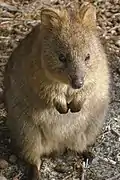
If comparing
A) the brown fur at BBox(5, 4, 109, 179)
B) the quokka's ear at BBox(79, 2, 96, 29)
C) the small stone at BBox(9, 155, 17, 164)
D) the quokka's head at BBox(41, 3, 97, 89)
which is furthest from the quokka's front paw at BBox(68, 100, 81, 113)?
the small stone at BBox(9, 155, 17, 164)

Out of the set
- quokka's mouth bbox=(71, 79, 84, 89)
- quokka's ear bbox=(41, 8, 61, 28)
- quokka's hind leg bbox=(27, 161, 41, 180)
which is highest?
quokka's ear bbox=(41, 8, 61, 28)

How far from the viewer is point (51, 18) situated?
420 cm

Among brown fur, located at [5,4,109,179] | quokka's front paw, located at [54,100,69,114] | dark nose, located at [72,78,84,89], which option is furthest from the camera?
quokka's front paw, located at [54,100,69,114]

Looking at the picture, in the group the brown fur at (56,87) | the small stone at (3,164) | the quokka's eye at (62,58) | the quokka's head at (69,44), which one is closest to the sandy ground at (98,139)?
the small stone at (3,164)

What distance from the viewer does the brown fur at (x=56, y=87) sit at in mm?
4137

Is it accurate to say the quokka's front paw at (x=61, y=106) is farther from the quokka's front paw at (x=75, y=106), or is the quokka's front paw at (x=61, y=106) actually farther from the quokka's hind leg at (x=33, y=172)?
the quokka's hind leg at (x=33, y=172)

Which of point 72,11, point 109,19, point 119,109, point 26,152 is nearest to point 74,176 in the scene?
point 26,152

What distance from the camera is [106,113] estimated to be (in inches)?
194

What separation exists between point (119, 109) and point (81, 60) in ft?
4.33

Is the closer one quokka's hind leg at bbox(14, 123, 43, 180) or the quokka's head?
the quokka's head

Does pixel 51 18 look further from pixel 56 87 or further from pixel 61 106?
pixel 61 106

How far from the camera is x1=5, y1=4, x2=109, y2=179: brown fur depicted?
414cm

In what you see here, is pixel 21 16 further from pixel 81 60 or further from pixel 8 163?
pixel 81 60

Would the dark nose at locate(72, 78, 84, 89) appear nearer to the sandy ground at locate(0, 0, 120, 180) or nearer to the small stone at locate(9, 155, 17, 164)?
the sandy ground at locate(0, 0, 120, 180)
